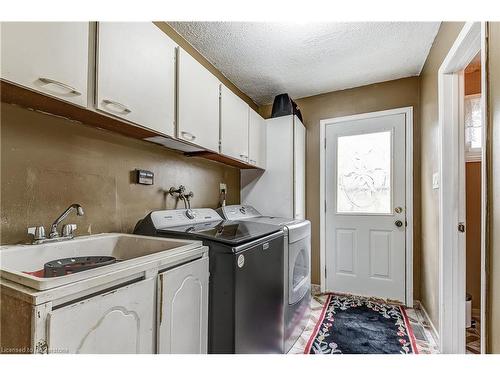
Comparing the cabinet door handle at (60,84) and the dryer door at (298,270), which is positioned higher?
the cabinet door handle at (60,84)

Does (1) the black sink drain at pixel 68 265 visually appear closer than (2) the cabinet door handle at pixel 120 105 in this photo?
Yes

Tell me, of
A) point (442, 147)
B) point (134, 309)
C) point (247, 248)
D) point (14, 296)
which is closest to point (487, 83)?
point (442, 147)

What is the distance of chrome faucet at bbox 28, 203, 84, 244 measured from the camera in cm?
107

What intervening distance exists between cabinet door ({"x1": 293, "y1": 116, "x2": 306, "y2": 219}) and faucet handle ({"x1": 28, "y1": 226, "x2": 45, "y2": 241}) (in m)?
2.08

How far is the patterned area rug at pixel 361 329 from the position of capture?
1.83 meters

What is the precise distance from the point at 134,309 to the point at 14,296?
1.12 ft

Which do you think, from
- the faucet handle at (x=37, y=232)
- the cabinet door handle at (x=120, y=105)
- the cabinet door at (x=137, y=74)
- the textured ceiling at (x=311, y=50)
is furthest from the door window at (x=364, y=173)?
the faucet handle at (x=37, y=232)

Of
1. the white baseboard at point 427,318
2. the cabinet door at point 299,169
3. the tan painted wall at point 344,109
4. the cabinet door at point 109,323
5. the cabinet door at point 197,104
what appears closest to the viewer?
the cabinet door at point 109,323

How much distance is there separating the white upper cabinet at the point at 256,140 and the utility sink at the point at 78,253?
4.40 ft

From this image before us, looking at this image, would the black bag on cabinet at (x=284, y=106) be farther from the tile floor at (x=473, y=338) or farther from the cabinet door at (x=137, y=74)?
the tile floor at (x=473, y=338)

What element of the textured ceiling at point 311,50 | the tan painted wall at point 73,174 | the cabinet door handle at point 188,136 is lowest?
the tan painted wall at point 73,174

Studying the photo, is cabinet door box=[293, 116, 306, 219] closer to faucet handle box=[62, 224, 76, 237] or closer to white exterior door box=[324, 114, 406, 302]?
white exterior door box=[324, 114, 406, 302]

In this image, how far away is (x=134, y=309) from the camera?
35.2 inches

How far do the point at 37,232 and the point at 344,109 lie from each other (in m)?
2.94
